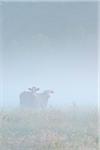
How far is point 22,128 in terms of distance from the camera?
4.92 feet

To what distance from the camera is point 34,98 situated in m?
1.54

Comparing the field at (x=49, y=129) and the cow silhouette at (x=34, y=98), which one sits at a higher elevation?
the cow silhouette at (x=34, y=98)

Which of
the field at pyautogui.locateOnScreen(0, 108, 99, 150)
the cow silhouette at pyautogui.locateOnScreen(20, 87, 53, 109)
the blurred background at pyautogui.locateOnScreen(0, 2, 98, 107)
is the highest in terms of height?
the blurred background at pyautogui.locateOnScreen(0, 2, 98, 107)

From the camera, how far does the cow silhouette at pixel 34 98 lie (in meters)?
1.48

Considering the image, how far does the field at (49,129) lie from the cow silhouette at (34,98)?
0.14 feet

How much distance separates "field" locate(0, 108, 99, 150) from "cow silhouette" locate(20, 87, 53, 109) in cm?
4

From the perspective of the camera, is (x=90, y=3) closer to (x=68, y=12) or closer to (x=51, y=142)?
(x=68, y=12)

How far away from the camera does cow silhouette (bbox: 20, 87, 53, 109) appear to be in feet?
4.86

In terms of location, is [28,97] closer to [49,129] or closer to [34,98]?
[34,98]

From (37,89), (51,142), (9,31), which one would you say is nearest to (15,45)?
(9,31)

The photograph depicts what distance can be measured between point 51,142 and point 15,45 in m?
0.66

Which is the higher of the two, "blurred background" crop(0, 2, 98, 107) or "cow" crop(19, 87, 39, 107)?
"blurred background" crop(0, 2, 98, 107)

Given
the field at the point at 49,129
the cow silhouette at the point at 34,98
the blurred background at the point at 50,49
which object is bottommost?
the field at the point at 49,129

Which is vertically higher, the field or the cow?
the cow
